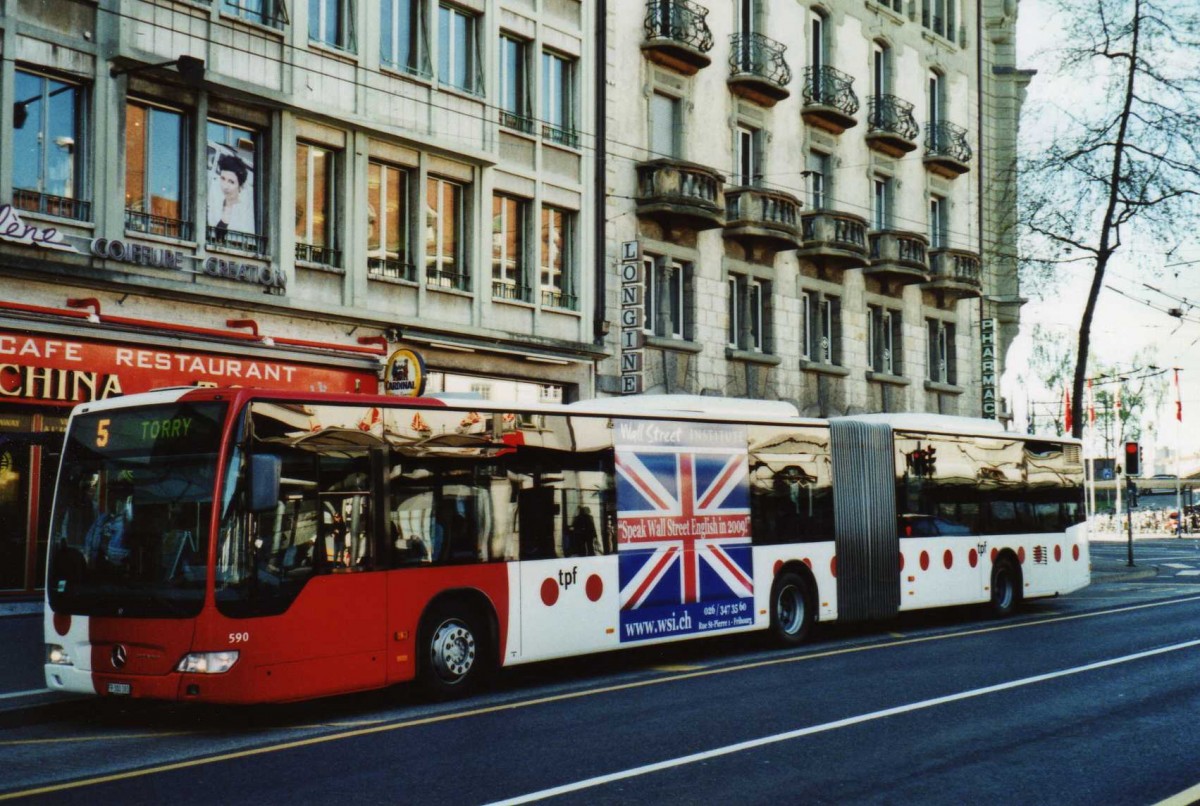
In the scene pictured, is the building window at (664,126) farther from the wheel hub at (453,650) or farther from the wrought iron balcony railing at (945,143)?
the wheel hub at (453,650)

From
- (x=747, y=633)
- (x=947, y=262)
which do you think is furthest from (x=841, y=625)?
(x=947, y=262)

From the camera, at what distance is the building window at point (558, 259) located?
88.7ft

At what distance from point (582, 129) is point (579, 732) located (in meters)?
18.4

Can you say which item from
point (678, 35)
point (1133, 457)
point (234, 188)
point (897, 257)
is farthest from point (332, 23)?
point (1133, 457)

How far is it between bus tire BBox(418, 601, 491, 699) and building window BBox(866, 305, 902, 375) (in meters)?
24.5

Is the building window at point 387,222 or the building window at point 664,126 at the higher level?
the building window at point 664,126

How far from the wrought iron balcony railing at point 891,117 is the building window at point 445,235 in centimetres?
1541

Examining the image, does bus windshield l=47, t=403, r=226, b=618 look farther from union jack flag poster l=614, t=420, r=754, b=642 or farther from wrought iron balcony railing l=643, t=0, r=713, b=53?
wrought iron balcony railing l=643, t=0, r=713, b=53

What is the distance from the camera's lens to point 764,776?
352 inches

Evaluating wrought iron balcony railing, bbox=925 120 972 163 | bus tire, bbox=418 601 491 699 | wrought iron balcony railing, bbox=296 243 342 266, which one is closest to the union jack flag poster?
bus tire, bbox=418 601 491 699

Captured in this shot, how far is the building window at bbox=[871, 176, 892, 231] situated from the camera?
37781mm

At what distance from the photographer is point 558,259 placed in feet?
90.0

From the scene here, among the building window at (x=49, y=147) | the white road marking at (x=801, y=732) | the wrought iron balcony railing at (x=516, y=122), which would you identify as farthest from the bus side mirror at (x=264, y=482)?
the wrought iron balcony railing at (x=516, y=122)

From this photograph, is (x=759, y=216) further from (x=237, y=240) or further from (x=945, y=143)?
(x=237, y=240)
